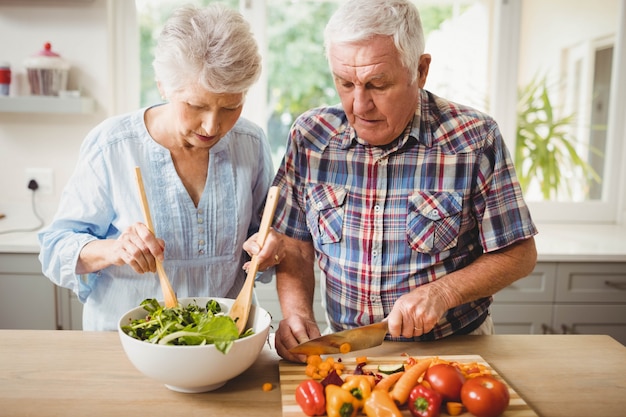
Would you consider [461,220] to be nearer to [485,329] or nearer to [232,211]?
[485,329]

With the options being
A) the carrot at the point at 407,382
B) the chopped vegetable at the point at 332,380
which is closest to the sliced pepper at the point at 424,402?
the carrot at the point at 407,382

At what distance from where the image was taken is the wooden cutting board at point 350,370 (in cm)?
99

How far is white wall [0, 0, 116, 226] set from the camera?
8.42ft

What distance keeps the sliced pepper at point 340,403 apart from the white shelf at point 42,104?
1.98 metres

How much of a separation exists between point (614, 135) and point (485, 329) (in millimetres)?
2006

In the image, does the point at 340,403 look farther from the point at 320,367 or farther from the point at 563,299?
the point at 563,299

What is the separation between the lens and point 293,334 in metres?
1.25

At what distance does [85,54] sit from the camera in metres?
2.62

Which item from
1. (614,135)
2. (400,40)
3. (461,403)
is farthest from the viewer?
(614,135)

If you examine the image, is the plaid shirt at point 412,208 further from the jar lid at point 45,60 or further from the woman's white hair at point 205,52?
the jar lid at point 45,60

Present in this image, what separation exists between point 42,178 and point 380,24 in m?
2.02

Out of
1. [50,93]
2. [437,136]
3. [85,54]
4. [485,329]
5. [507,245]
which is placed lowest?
[485,329]

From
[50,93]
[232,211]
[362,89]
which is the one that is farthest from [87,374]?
[50,93]

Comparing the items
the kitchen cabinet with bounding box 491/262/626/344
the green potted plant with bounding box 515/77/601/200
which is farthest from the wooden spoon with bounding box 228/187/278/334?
the green potted plant with bounding box 515/77/601/200
